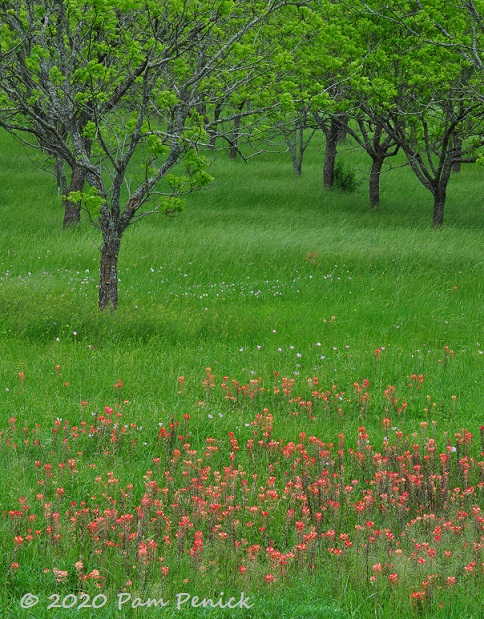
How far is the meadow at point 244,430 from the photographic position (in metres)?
3.98

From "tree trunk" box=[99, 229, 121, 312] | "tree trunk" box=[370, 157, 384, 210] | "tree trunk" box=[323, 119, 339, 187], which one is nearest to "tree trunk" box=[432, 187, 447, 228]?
"tree trunk" box=[370, 157, 384, 210]

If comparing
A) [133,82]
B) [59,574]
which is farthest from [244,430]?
[133,82]

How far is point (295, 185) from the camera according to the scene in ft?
90.0

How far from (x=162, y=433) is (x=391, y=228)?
610 inches

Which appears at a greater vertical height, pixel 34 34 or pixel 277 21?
pixel 277 21

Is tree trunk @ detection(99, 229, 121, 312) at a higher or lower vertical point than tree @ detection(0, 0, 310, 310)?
lower

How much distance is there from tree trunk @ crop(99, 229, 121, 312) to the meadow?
15.4 inches

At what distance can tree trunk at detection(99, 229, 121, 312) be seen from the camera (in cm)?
1039

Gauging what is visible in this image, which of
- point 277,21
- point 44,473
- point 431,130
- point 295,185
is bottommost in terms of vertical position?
point 44,473

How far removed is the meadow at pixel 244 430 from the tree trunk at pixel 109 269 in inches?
15.4

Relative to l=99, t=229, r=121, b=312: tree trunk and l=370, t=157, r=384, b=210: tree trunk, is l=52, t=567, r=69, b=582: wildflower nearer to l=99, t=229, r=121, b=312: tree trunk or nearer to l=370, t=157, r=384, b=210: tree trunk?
l=99, t=229, r=121, b=312: tree trunk

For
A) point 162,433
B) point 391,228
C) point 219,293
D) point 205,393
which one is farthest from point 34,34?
point 391,228

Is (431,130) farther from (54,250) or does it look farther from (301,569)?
(301,569)

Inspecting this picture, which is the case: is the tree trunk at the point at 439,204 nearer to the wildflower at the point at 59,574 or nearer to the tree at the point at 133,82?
the tree at the point at 133,82
